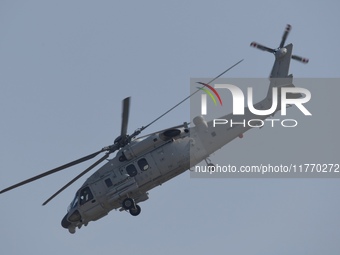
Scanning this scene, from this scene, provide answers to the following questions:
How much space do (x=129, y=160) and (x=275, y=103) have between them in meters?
6.54

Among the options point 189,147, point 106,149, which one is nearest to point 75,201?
point 106,149

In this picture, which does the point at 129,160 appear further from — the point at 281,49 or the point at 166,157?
the point at 281,49

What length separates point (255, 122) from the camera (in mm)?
28812

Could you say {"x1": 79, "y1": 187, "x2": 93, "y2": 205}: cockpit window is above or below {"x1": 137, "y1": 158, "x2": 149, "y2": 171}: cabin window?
below

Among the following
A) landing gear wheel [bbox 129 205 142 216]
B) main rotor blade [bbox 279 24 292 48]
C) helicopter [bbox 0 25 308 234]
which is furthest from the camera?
main rotor blade [bbox 279 24 292 48]

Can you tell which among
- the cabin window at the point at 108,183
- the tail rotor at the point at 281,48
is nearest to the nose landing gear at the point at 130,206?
the cabin window at the point at 108,183

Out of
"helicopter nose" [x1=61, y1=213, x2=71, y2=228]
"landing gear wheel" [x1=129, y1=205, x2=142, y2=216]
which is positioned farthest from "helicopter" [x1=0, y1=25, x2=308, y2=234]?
"helicopter nose" [x1=61, y1=213, x2=71, y2=228]

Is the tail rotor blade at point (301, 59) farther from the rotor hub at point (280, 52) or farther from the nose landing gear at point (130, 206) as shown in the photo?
the nose landing gear at point (130, 206)

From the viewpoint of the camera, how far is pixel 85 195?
29922 millimetres

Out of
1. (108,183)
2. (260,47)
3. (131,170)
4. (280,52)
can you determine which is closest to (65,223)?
(108,183)

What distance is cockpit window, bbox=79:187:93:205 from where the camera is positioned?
29781mm

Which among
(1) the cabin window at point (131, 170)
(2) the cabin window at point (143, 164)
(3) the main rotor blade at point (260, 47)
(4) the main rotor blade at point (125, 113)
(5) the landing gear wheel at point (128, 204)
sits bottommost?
(5) the landing gear wheel at point (128, 204)

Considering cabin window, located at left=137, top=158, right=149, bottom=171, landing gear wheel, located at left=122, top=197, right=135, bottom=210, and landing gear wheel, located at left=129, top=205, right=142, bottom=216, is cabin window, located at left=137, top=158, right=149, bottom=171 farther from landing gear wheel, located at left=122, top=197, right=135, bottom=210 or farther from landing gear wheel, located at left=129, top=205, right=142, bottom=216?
landing gear wheel, located at left=129, top=205, right=142, bottom=216

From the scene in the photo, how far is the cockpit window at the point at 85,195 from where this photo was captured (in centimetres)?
2978
